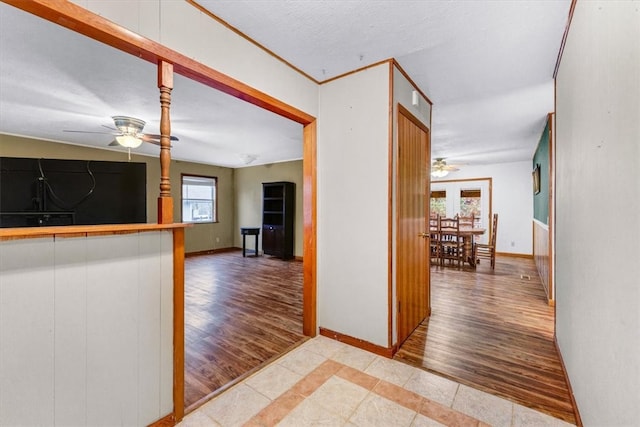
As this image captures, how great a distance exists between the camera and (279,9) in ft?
5.38

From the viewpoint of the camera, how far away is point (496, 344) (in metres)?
2.39

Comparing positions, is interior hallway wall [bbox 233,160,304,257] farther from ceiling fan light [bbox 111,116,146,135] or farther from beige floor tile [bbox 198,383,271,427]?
beige floor tile [bbox 198,383,271,427]

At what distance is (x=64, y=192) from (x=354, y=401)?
7.59 feet

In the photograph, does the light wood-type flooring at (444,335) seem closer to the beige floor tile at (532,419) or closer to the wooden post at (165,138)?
the beige floor tile at (532,419)

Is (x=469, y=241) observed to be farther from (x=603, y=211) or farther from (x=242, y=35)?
(x=242, y=35)

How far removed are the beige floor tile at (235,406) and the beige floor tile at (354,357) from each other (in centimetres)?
68

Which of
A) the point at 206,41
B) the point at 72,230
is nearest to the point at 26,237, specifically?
the point at 72,230

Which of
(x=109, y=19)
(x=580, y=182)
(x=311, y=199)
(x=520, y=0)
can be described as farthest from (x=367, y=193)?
(x=109, y=19)

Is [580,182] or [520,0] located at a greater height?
[520,0]

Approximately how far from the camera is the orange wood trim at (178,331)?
59.3 inches

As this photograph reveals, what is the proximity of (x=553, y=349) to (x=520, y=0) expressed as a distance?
2.65 meters

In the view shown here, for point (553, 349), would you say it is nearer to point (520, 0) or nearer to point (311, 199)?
point (311, 199)

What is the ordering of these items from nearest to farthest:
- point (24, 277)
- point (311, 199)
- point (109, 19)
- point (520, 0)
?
point (24, 277) → point (109, 19) → point (520, 0) → point (311, 199)

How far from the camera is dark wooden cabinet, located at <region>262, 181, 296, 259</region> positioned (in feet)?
21.3
